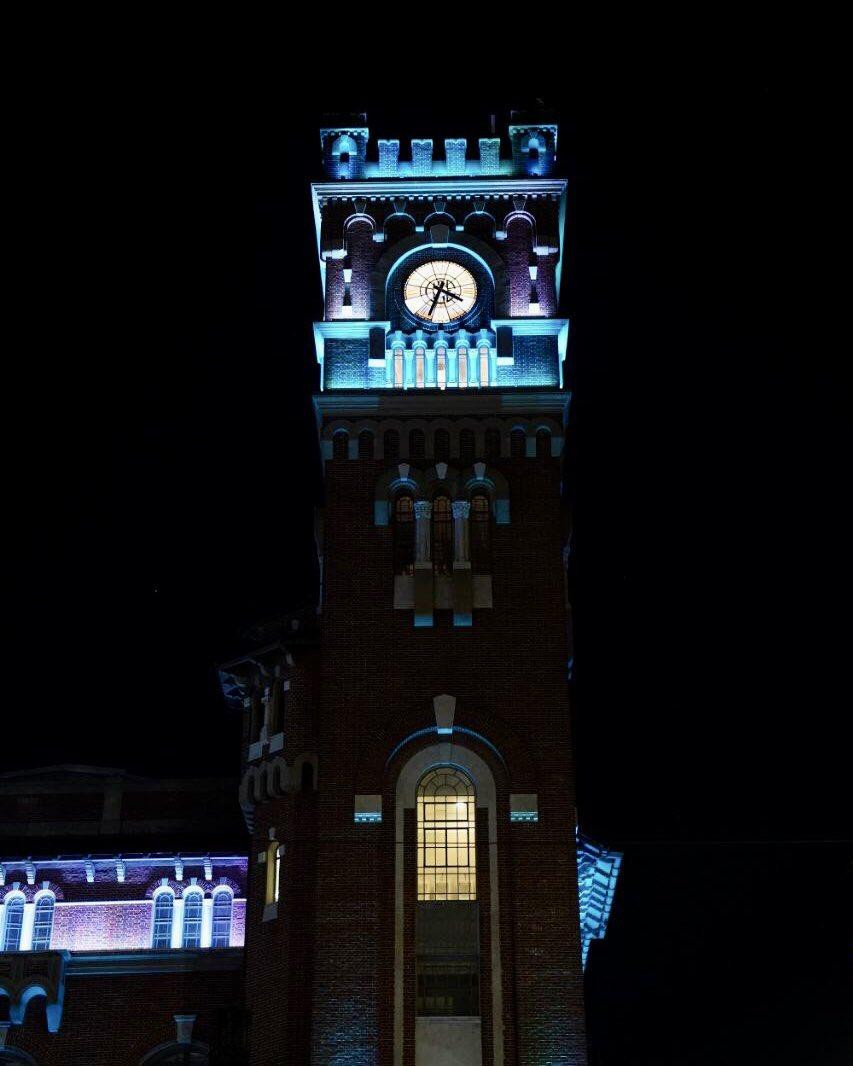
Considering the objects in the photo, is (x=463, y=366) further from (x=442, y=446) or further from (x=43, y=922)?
(x=43, y=922)

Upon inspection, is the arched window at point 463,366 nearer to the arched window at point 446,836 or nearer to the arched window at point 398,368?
the arched window at point 398,368

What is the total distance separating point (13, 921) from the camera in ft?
151

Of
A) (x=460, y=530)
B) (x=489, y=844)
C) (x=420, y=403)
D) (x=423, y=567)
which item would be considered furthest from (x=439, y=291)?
(x=489, y=844)

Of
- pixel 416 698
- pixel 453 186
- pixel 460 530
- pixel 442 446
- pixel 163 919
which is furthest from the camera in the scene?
pixel 163 919

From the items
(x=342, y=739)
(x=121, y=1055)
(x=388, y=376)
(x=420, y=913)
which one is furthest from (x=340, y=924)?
(x=388, y=376)

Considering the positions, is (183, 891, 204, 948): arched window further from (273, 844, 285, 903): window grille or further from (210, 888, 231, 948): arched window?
(273, 844, 285, 903): window grille

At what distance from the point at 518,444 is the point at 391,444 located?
360 cm

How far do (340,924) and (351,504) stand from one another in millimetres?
11498

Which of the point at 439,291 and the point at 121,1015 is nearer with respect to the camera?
the point at 121,1015

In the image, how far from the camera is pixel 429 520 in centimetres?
4075

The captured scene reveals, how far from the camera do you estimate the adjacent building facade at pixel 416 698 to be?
119ft

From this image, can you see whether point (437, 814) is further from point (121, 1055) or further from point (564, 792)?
point (121, 1055)

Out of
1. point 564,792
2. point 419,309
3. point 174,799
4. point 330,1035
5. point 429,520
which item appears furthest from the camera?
point 174,799

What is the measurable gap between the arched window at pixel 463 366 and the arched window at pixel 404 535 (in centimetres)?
400
